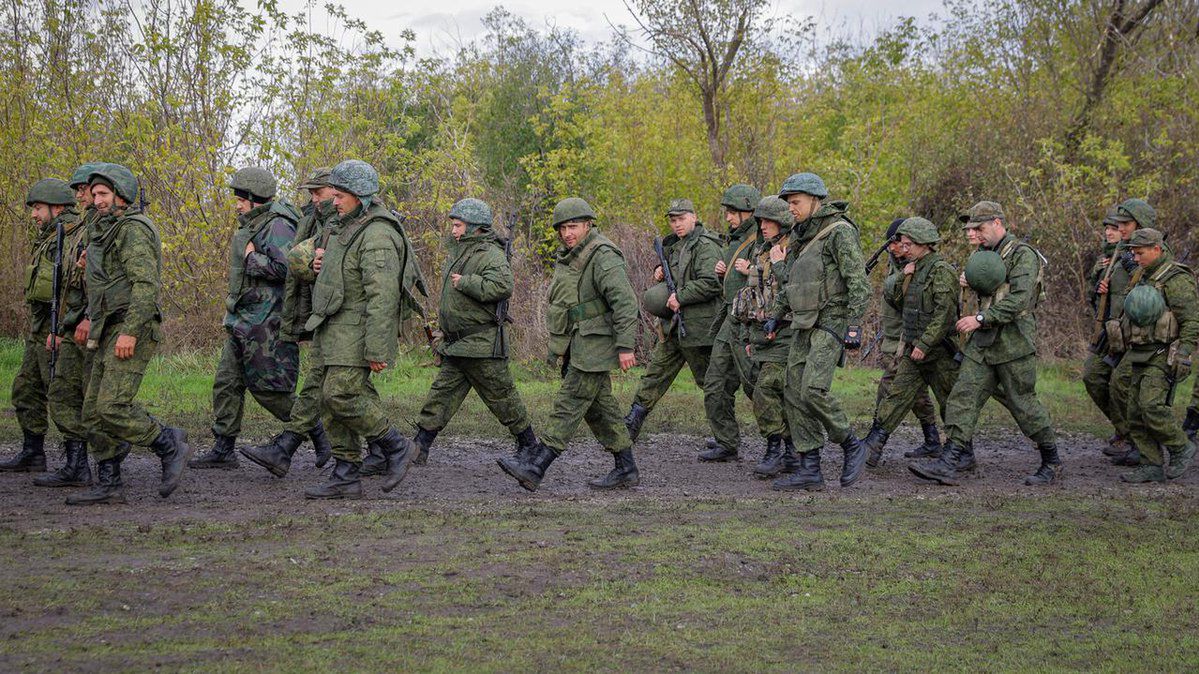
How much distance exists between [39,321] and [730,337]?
5.11 meters

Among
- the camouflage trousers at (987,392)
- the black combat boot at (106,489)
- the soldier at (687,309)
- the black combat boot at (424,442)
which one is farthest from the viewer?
the soldier at (687,309)

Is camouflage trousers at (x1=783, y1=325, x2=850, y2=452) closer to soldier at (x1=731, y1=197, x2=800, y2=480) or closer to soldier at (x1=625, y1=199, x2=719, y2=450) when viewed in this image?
soldier at (x1=731, y1=197, x2=800, y2=480)

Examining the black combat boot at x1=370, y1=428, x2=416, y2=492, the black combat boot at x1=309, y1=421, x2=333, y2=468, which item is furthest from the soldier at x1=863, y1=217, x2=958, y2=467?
the black combat boot at x1=309, y1=421, x2=333, y2=468

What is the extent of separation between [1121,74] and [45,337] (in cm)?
1787

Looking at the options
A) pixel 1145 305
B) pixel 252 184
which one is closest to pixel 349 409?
pixel 252 184

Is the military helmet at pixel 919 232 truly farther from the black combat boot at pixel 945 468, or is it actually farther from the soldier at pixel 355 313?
the soldier at pixel 355 313

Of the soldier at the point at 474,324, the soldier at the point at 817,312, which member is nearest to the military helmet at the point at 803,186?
the soldier at the point at 817,312

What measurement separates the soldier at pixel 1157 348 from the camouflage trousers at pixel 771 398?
2.76 meters

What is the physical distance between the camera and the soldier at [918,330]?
31.0ft

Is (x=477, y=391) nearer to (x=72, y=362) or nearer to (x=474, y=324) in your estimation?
(x=474, y=324)

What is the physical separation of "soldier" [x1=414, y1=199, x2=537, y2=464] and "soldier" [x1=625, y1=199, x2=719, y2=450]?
1551 mm

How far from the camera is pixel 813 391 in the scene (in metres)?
8.26

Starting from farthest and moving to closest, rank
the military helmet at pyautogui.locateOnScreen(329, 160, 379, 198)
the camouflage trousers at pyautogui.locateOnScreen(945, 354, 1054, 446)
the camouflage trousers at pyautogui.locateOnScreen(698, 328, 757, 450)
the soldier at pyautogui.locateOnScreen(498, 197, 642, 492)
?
the camouflage trousers at pyautogui.locateOnScreen(698, 328, 757, 450) < the camouflage trousers at pyautogui.locateOnScreen(945, 354, 1054, 446) < the soldier at pyautogui.locateOnScreen(498, 197, 642, 492) < the military helmet at pyautogui.locateOnScreen(329, 160, 379, 198)

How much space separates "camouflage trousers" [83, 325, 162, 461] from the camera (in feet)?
23.5
